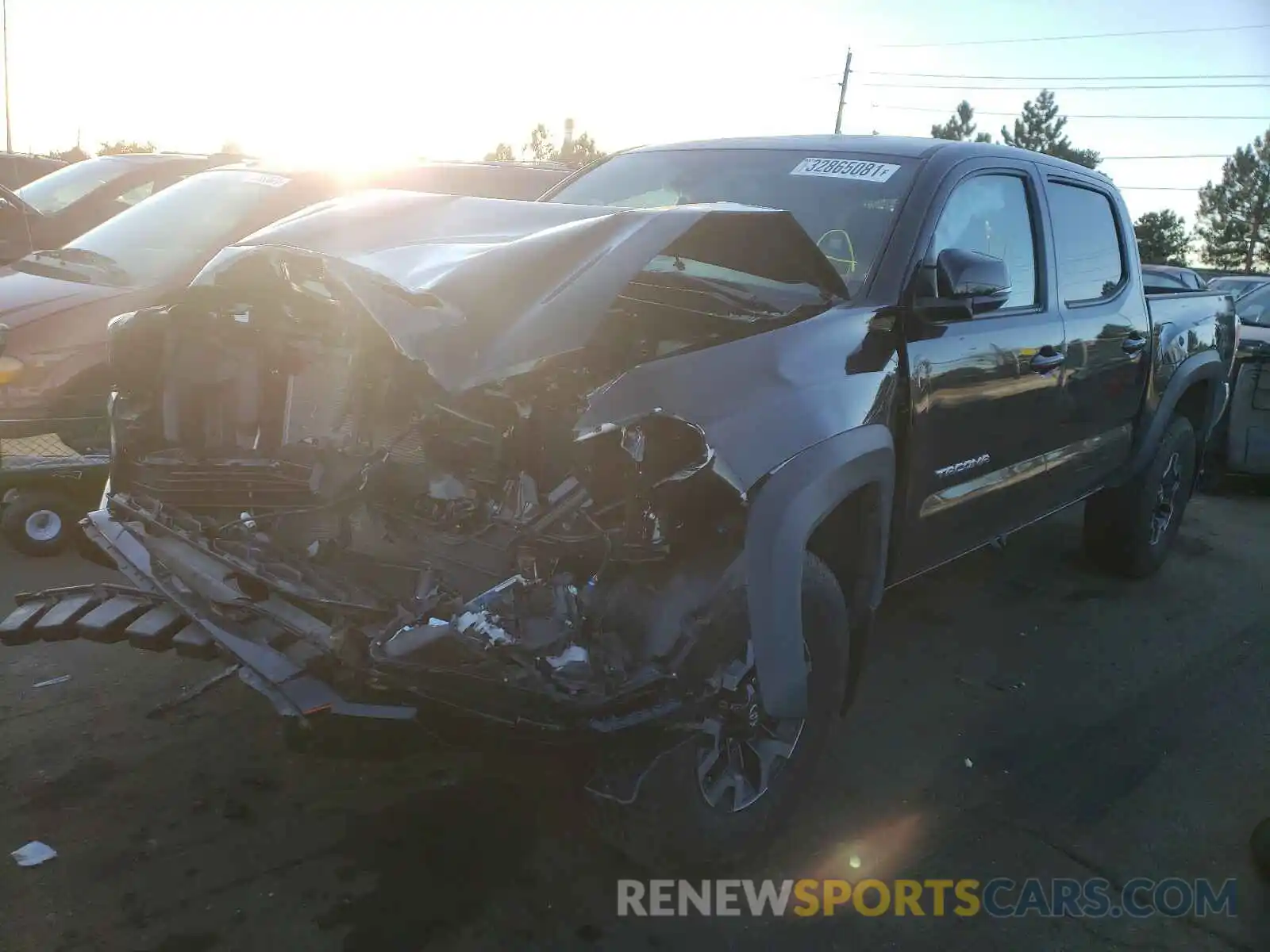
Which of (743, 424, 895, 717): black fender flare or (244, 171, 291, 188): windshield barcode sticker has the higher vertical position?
(244, 171, 291, 188): windshield barcode sticker

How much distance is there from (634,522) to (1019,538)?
4.89m


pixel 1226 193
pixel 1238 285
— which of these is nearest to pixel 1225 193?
pixel 1226 193

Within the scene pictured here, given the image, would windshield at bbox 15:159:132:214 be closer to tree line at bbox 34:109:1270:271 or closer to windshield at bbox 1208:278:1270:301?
windshield at bbox 1208:278:1270:301

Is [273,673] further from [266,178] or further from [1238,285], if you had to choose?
[1238,285]

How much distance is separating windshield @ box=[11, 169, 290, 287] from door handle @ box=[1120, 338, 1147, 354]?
485cm

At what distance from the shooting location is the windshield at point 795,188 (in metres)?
3.52

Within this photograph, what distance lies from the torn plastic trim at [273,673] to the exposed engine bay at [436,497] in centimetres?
5

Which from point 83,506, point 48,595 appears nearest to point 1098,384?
point 48,595

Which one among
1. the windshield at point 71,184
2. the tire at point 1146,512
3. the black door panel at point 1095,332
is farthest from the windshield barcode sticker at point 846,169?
the windshield at point 71,184

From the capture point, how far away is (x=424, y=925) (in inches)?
105

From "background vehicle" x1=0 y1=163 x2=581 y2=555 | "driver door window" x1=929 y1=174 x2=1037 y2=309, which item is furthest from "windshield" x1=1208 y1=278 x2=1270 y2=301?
"background vehicle" x1=0 y1=163 x2=581 y2=555

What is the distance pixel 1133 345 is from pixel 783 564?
3.10m

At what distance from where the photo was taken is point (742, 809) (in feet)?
9.38

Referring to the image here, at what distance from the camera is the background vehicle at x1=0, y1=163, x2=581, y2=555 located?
16.4 feet
